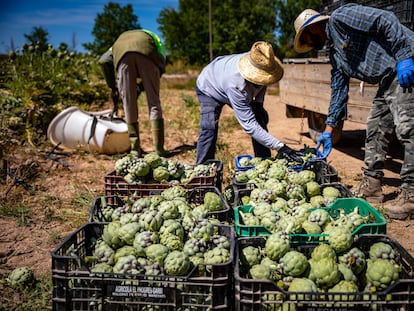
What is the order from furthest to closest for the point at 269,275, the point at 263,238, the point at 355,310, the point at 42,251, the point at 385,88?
the point at 385,88 < the point at 42,251 < the point at 263,238 < the point at 269,275 < the point at 355,310

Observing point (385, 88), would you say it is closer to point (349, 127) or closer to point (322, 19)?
point (322, 19)

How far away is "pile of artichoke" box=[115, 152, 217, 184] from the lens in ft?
10.8

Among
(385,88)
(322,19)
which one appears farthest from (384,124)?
(322,19)

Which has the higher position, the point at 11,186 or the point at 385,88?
the point at 385,88

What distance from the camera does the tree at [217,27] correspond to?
35625 millimetres

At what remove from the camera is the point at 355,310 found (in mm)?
1855

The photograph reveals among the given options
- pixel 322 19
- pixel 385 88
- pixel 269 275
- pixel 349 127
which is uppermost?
pixel 322 19

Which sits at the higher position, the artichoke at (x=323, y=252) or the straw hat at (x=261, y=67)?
the straw hat at (x=261, y=67)

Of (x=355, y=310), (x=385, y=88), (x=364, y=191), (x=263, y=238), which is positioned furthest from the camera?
(x=364, y=191)

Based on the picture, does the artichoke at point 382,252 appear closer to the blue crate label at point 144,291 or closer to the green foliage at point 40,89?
the blue crate label at point 144,291

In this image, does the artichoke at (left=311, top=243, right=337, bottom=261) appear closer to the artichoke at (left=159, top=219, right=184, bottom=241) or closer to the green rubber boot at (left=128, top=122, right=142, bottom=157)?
the artichoke at (left=159, top=219, right=184, bottom=241)

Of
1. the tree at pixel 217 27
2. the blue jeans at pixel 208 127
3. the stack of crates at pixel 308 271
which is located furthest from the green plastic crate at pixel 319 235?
the tree at pixel 217 27

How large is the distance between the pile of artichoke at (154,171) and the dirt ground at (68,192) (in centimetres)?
77

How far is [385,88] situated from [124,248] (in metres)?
2.82
